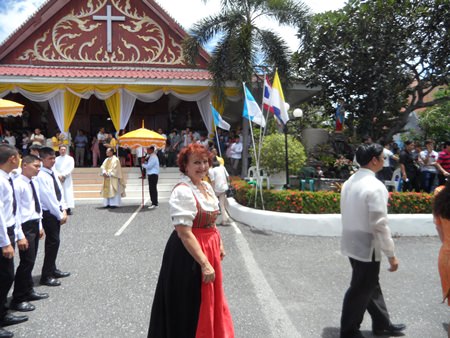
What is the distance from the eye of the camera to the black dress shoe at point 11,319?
3.55 m

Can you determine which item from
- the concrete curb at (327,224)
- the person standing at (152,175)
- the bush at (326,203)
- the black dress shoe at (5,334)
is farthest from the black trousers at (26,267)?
the person standing at (152,175)

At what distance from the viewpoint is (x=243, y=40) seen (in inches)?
Result: 480

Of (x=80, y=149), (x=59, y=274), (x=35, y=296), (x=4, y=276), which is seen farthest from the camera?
(x=80, y=149)

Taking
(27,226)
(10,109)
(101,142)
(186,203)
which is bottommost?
(27,226)

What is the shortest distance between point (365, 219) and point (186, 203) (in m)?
1.51

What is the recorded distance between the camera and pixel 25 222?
4.04m

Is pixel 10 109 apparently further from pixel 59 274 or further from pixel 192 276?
pixel 192 276

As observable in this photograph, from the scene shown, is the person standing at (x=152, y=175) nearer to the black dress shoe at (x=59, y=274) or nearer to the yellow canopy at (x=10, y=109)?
the yellow canopy at (x=10, y=109)

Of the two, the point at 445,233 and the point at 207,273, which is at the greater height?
the point at 445,233

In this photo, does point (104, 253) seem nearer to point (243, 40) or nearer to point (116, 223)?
point (116, 223)

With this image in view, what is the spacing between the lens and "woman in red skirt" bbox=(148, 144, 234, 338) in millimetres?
2588

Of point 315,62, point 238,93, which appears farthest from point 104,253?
point 315,62

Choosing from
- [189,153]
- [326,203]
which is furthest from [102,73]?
[189,153]

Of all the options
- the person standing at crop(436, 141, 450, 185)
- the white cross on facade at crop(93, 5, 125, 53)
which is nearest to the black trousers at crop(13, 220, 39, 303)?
the person standing at crop(436, 141, 450, 185)
